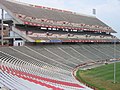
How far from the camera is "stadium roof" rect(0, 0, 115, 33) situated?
54188mm

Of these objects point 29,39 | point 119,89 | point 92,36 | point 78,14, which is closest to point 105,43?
point 92,36

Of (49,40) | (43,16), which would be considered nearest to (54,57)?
(49,40)

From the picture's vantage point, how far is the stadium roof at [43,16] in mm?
54188

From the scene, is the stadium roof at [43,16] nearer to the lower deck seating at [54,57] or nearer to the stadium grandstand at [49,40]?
the stadium grandstand at [49,40]

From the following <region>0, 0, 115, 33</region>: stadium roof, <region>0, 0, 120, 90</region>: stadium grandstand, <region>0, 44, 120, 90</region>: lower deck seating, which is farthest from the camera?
<region>0, 0, 115, 33</region>: stadium roof

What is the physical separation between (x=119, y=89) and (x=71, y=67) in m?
18.4

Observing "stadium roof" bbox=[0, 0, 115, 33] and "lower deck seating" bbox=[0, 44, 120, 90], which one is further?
"stadium roof" bbox=[0, 0, 115, 33]

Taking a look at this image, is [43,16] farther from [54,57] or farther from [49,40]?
[54,57]

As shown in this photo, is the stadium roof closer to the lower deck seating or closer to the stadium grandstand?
the stadium grandstand

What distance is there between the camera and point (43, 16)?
212ft

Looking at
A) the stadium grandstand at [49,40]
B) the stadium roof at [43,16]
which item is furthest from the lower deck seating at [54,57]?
the stadium roof at [43,16]

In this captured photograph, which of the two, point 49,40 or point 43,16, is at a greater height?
point 43,16

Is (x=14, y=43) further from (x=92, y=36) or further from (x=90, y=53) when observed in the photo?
(x=92, y=36)

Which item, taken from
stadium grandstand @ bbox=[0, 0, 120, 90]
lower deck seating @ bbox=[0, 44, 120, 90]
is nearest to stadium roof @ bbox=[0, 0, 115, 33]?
stadium grandstand @ bbox=[0, 0, 120, 90]
